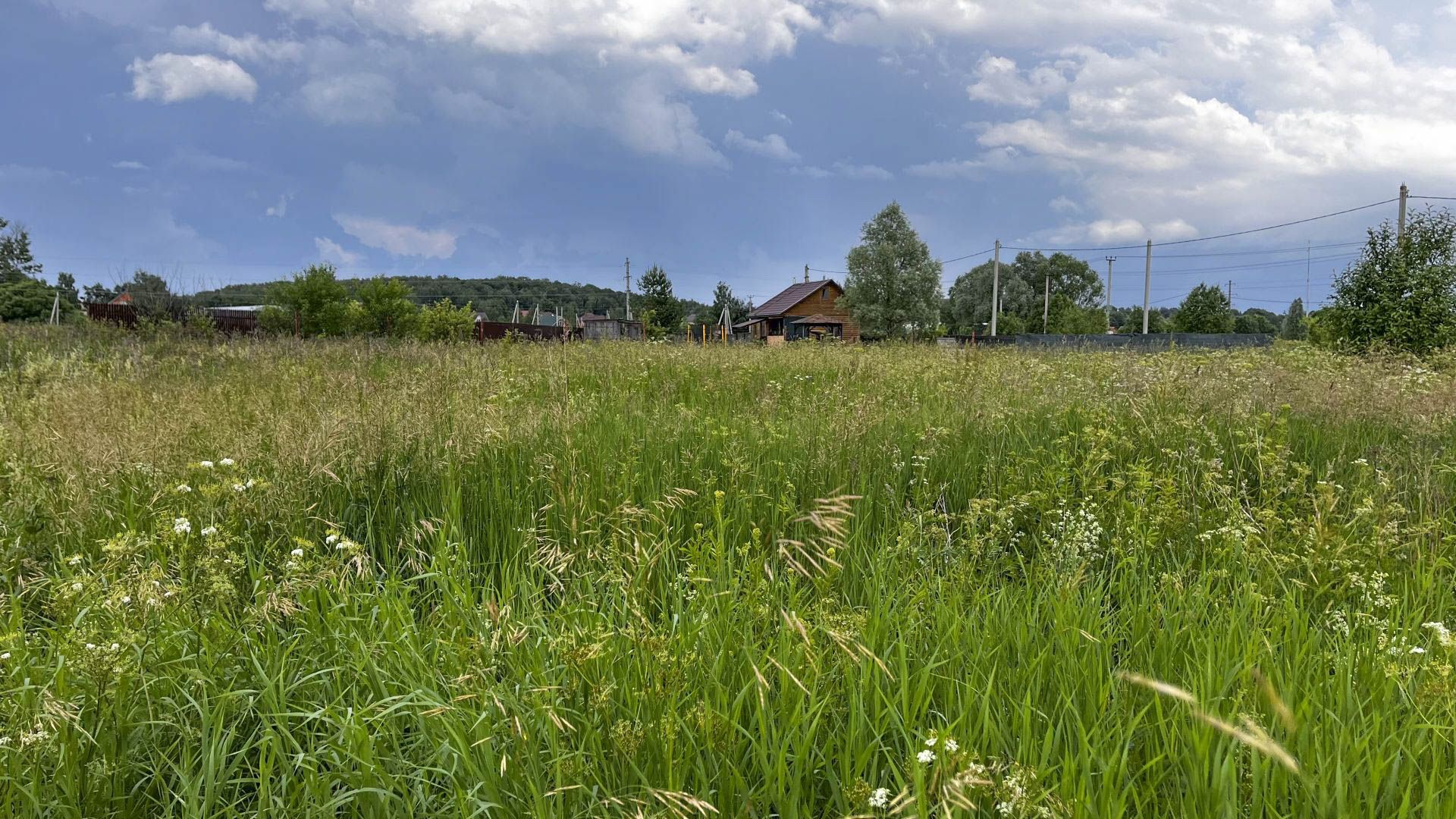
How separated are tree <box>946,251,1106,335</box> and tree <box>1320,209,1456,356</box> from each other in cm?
6484

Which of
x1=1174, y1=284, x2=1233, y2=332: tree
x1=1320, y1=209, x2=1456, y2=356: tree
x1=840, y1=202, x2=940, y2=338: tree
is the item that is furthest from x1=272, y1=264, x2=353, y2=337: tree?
x1=1174, y1=284, x2=1233, y2=332: tree

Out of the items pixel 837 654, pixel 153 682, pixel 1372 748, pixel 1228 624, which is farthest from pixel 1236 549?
pixel 153 682

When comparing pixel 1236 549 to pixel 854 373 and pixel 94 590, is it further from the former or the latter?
pixel 854 373

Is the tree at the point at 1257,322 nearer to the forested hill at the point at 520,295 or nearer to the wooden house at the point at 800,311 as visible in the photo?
the wooden house at the point at 800,311

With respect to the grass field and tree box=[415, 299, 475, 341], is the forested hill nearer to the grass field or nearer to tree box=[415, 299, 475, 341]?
tree box=[415, 299, 475, 341]

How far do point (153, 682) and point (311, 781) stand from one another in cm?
70

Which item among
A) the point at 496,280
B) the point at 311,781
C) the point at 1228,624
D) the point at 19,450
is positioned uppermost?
the point at 496,280

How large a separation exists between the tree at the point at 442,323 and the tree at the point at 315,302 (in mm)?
2637

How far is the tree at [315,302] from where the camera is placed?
24.2 meters

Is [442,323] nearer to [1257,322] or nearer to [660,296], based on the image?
[660,296]

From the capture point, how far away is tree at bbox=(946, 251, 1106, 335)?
276 ft

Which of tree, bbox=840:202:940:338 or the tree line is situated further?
tree, bbox=840:202:940:338

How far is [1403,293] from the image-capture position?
1628 centimetres

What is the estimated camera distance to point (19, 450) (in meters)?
3.79
